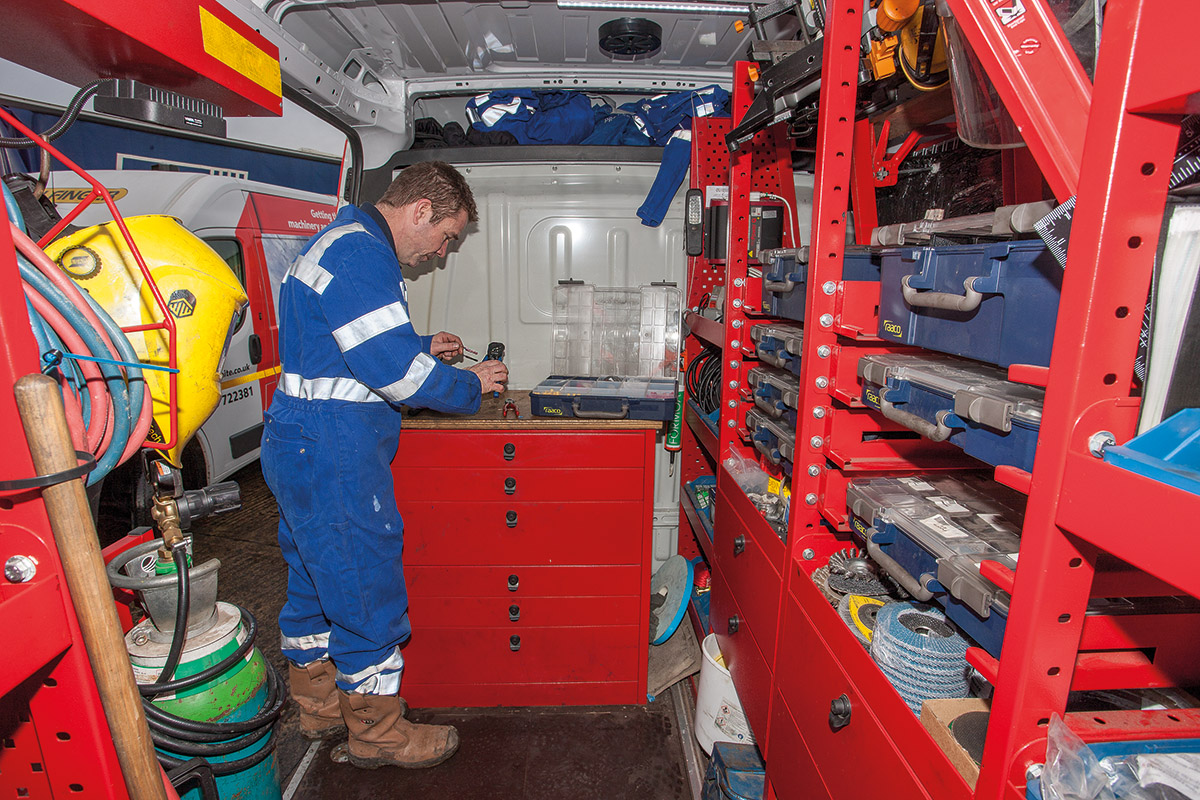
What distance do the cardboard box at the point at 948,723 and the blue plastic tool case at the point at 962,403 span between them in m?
0.41

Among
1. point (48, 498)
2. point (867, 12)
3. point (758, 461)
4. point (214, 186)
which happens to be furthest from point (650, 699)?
point (214, 186)

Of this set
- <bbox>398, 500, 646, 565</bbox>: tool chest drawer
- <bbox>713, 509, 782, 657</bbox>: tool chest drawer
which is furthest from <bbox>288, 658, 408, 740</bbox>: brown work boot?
<bbox>713, 509, 782, 657</bbox>: tool chest drawer

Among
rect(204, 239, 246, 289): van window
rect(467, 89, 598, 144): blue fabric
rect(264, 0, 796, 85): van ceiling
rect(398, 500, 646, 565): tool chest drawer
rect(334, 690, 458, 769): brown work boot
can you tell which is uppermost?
rect(264, 0, 796, 85): van ceiling

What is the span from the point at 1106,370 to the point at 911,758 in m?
0.71

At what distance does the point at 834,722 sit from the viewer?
119 cm

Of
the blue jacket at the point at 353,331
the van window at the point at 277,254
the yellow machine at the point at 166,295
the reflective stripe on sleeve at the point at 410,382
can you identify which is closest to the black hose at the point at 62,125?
the yellow machine at the point at 166,295

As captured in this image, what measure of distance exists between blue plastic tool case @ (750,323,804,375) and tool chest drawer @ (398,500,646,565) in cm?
97

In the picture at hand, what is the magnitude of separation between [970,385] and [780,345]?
2.81 ft

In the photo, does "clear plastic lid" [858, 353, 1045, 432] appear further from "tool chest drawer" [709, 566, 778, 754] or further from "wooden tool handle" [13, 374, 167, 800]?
"wooden tool handle" [13, 374, 167, 800]

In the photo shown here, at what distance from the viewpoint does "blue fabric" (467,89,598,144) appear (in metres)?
2.97

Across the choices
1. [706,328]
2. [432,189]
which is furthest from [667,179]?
[432,189]

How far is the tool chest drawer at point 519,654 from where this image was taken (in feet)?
8.60

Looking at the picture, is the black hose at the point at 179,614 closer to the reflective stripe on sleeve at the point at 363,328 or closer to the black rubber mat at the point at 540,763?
the reflective stripe on sleeve at the point at 363,328

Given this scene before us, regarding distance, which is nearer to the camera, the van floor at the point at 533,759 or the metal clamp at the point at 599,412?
the van floor at the point at 533,759
